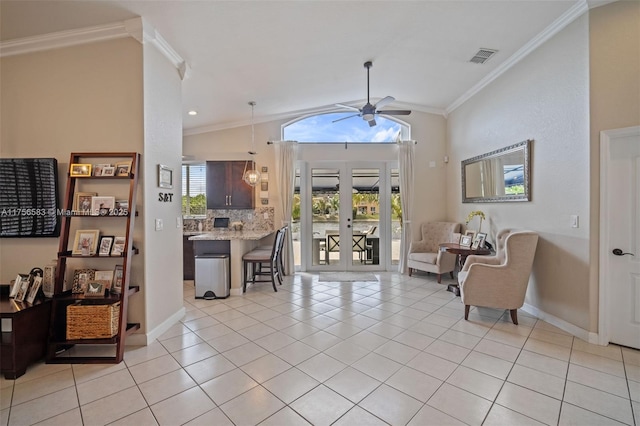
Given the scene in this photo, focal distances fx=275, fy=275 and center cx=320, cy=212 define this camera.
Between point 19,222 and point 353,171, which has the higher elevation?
point 353,171

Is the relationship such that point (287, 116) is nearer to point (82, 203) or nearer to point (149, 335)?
point (82, 203)

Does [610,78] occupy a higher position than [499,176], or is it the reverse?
[610,78]

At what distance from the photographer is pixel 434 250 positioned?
5.41 meters

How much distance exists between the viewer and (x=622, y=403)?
6.20ft

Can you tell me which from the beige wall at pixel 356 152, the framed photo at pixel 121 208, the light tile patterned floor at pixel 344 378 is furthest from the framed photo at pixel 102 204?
the beige wall at pixel 356 152

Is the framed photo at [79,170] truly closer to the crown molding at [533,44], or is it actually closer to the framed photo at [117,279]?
the framed photo at [117,279]

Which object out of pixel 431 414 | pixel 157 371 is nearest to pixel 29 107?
pixel 157 371

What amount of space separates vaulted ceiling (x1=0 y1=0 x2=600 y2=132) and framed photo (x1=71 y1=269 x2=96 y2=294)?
230cm

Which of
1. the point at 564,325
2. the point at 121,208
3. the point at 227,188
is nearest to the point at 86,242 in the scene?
the point at 121,208

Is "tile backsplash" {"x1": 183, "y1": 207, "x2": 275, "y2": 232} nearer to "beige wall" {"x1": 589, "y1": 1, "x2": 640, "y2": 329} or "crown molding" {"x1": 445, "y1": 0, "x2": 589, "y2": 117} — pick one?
"crown molding" {"x1": 445, "y1": 0, "x2": 589, "y2": 117}

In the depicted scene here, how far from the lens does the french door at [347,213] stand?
5781 millimetres

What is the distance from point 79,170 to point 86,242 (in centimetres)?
68

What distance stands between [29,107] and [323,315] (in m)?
3.79

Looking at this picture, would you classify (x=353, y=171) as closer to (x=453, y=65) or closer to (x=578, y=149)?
(x=453, y=65)
